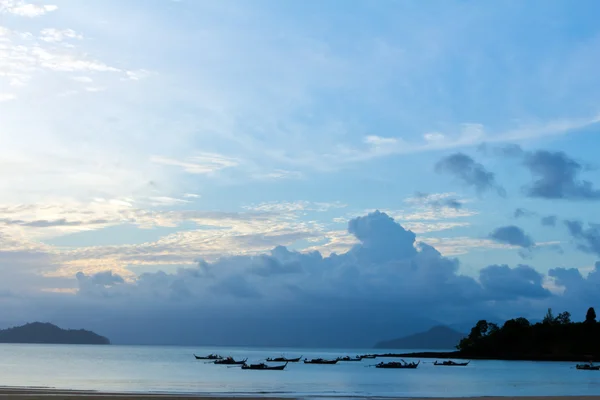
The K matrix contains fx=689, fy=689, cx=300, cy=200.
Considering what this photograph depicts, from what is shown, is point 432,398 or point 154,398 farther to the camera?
point 432,398

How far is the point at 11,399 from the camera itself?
1735 inches

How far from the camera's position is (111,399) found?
46.1m

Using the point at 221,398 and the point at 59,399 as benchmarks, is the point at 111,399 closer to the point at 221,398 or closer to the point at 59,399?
the point at 59,399

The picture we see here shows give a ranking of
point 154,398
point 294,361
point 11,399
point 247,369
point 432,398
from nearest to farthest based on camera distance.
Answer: point 11,399 < point 154,398 < point 432,398 < point 247,369 < point 294,361

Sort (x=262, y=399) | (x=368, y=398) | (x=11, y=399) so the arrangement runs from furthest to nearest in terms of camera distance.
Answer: (x=368, y=398)
(x=262, y=399)
(x=11, y=399)

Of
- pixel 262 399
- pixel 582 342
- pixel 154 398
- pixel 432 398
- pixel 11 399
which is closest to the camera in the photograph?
pixel 11 399

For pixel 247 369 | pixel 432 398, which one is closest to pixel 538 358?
pixel 247 369

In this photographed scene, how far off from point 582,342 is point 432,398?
157028 mm

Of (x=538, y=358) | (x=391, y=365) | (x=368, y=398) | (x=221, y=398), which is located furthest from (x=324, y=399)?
(x=538, y=358)

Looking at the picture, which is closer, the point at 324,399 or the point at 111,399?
the point at 111,399

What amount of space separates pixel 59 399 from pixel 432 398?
3000 cm

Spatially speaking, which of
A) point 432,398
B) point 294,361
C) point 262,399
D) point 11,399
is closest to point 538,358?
point 294,361

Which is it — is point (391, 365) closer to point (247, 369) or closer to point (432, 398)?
point (247, 369)

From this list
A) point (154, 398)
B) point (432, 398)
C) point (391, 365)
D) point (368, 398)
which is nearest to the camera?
point (154, 398)
